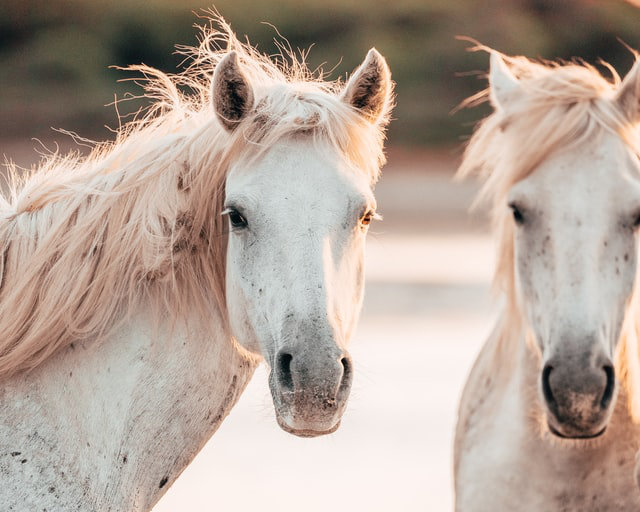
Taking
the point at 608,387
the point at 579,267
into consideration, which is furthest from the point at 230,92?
the point at 608,387

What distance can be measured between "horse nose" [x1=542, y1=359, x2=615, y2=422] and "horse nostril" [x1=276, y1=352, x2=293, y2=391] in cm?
78

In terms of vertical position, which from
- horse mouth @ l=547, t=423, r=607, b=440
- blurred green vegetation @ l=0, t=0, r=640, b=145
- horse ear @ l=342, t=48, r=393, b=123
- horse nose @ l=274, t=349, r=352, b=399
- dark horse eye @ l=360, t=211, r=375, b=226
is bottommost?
blurred green vegetation @ l=0, t=0, r=640, b=145

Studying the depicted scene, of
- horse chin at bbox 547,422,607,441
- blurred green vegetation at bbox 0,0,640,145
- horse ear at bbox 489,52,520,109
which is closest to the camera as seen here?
horse chin at bbox 547,422,607,441

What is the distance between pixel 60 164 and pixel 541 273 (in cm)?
142

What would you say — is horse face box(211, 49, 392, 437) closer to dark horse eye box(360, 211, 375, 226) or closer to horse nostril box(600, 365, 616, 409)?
dark horse eye box(360, 211, 375, 226)

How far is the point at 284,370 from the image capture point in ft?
7.70

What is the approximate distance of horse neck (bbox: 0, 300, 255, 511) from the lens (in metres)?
2.40

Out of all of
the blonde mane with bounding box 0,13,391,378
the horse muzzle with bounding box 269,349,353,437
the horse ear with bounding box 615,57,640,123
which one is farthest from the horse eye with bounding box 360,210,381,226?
the horse ear with bounding box 615,57,640,123

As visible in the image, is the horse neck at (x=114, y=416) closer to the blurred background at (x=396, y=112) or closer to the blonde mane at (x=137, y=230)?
the blonde mane at (x=137, y=230)

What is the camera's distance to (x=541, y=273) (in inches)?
111

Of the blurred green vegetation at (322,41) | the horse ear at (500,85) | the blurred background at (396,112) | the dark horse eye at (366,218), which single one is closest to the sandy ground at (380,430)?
the blurred background at (396,112)

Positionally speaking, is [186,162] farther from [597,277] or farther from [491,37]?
[491,37]

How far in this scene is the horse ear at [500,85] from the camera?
3.19m

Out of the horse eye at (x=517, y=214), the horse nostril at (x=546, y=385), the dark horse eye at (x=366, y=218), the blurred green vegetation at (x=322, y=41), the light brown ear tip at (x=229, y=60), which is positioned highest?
the light brown ear tip at (x=229, y=60)
